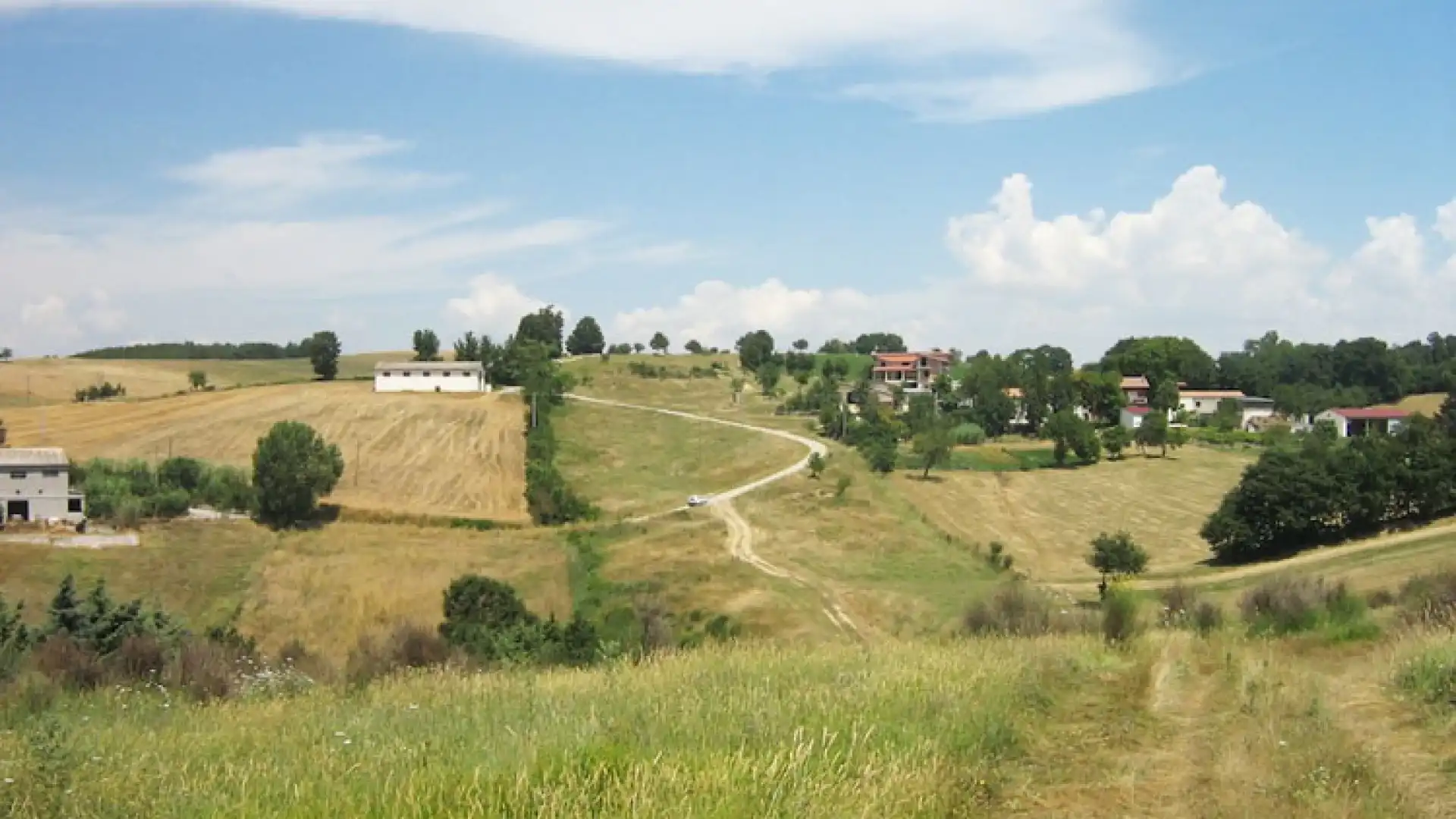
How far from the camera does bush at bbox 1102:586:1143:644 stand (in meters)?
14.6

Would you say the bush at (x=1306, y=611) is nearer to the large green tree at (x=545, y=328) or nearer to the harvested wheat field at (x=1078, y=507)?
the harvested wheat field at (x=1078, y=507)

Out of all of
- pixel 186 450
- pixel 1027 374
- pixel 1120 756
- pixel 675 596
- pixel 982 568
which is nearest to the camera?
pixel 1120 756

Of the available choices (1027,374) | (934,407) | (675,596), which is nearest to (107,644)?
(675,596)

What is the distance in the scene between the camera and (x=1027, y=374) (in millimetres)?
122125

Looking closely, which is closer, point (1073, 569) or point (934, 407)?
point (1073, 569)

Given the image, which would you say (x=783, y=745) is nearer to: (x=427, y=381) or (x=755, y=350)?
(x=427, y=381)

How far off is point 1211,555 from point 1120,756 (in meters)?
64.6

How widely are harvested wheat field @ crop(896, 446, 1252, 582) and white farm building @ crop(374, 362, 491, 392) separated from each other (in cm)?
4551

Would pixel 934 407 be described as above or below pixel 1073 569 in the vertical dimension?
above

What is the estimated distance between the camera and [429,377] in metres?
110

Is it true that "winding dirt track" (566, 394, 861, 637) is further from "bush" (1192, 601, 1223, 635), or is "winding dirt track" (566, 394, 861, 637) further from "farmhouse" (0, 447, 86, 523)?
"farmhouse" (0, 447, 86, 523)

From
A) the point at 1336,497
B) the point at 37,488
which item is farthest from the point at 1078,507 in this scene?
the point at 37,488

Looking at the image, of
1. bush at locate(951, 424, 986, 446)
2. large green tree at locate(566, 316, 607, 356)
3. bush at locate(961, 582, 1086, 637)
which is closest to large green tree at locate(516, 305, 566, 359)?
large green tree at locate(566, 316, 607, 356)

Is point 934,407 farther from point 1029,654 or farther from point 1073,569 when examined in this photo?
point 1029,654
